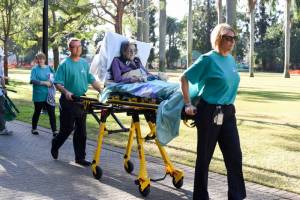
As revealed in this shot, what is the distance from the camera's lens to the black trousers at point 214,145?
5.57m

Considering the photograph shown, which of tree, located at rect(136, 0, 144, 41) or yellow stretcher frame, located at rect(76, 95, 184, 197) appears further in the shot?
tree, located at rect(136, 0, 144, 41)

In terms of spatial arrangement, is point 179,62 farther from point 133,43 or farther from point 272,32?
point 133,43

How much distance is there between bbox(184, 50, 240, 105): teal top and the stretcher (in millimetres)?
799

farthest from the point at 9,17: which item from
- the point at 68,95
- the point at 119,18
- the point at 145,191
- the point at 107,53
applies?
the point at 145,191

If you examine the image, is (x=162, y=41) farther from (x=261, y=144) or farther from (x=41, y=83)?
(x=261, y=144)

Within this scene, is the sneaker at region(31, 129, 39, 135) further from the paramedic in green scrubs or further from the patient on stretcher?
the patient on stretcher

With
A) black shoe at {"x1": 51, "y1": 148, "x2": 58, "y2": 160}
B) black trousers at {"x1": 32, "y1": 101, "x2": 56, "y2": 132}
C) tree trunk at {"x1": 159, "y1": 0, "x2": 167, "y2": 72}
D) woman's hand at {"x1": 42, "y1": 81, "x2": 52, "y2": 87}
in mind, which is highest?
tree trunk at {"x1": 159, "y1": 0, "x2": 167, "y2": 72}

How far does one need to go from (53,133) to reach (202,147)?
20.3ft

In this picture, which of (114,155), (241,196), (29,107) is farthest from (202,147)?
(29,107)

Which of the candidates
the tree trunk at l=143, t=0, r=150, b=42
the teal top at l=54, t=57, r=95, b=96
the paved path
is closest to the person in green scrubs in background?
the paved path

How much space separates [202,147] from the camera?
565 centimetres

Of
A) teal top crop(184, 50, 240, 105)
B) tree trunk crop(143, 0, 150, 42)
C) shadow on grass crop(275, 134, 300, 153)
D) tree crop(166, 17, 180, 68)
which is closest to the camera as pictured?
teal top crop(184, 50, 240, 105)

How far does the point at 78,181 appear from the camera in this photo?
7.30 metres

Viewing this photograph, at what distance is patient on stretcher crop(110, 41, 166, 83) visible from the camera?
739 cm
